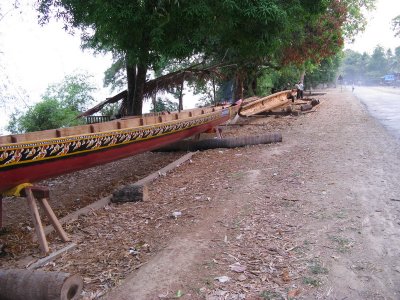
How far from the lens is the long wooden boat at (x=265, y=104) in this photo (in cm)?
1443

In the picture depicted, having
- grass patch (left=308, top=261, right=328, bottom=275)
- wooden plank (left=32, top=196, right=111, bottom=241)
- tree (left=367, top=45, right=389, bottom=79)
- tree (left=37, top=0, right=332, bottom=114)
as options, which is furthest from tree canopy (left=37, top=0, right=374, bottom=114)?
tree (left=367, top=45, right=389, bottom=79)

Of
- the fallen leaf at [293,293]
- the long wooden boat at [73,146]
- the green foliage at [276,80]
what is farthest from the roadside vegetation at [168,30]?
the green foliage at [276,80]

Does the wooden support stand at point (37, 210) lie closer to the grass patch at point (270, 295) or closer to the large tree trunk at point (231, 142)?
the grass patch at point (270, 295)

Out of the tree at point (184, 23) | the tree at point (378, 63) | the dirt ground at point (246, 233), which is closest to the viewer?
the dirt ground at point (246, 233)

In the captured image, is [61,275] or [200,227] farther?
[200,227]

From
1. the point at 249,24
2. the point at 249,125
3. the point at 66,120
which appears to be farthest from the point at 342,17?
the point at 66,120

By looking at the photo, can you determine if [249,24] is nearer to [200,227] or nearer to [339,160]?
[339,160]

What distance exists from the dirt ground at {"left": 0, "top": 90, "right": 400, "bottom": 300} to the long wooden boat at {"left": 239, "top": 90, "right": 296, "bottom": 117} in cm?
632

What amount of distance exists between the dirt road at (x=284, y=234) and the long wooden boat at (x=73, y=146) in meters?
0.98

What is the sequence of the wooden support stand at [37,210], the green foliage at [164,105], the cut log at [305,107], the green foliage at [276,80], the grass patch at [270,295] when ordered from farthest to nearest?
1. the green foliage at [276,80]
2. the green foliage at [164,105]
3. the cut log at [305,107]
4. the wooden support stand at [37,210]
5. the grass patch at [270,295]

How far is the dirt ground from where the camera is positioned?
11.5ft

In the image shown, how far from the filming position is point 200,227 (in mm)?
4805

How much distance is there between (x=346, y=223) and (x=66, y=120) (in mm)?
12278

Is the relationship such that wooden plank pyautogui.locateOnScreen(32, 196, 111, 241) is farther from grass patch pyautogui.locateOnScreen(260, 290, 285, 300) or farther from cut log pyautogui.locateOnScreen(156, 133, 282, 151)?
cut log pyautogui.locateOnScreen(156, 133, 282, 151)
